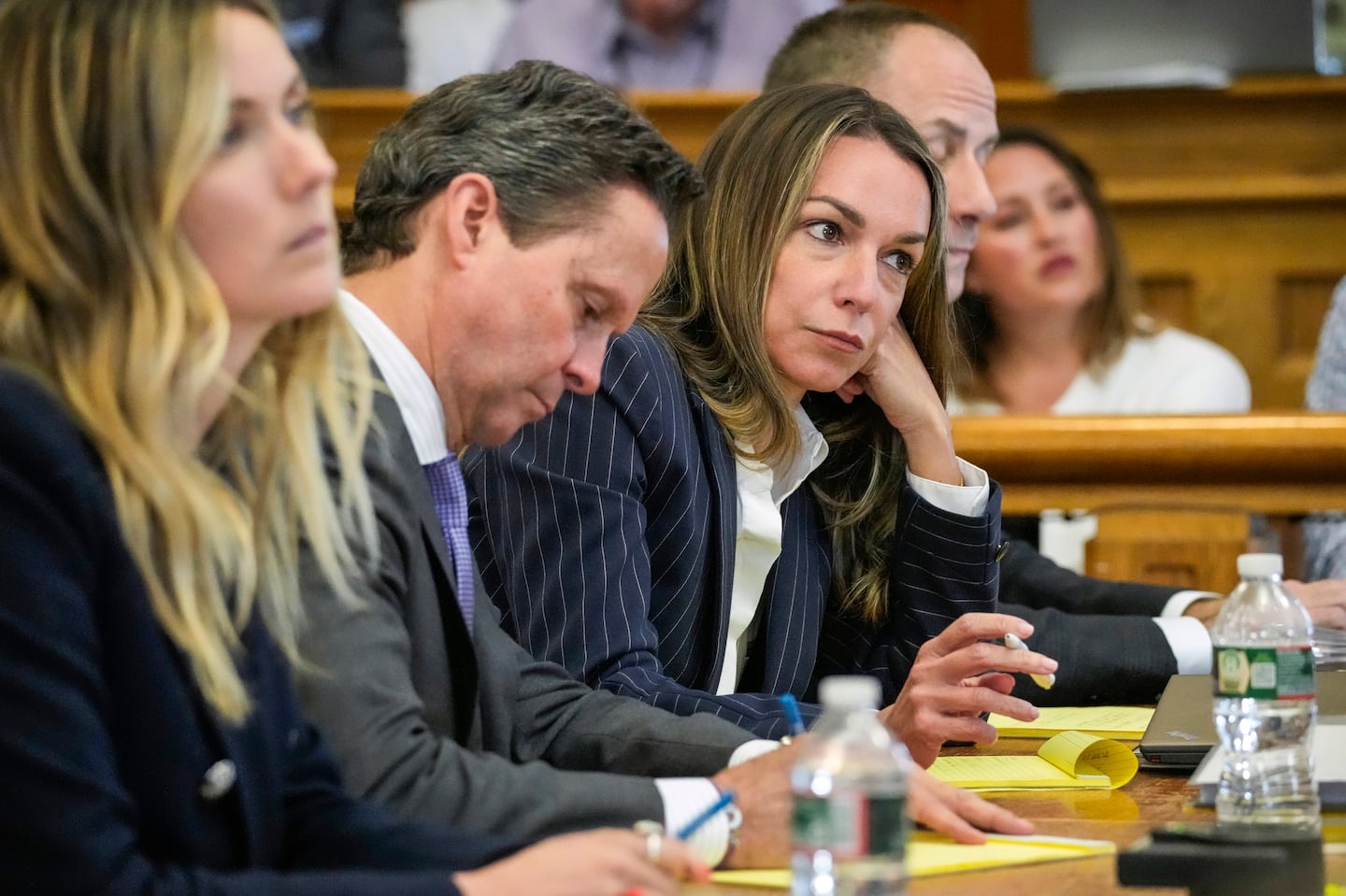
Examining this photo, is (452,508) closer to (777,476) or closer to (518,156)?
(518,156)

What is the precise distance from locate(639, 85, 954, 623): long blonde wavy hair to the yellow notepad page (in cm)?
Result: 26

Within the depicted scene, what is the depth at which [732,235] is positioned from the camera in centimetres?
219

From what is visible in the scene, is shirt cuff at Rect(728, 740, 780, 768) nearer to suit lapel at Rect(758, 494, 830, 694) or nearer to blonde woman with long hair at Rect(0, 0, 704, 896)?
blonde woman with long hair at Rect(0, 0, 704, 896)

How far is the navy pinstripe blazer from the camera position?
1.85 m

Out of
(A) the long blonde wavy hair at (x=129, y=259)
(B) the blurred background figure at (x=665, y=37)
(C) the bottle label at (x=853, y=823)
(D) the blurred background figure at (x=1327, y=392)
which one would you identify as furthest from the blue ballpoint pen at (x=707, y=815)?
(B) the blurred background figure at (x=665, y=37)

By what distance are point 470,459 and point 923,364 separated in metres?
0.78

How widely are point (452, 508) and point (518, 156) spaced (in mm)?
320

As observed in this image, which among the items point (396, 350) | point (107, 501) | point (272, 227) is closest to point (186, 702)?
point (107, 501)

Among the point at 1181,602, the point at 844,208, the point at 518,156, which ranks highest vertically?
the point at 518,156

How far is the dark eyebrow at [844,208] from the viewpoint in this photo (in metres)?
2.17

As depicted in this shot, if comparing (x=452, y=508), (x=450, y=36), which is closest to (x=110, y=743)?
(x=452, y=508)

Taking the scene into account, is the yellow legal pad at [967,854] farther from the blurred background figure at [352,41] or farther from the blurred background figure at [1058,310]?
the blurred background figure at [352,41]

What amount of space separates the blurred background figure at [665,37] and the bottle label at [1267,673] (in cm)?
304

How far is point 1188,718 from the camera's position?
77.1 inches
